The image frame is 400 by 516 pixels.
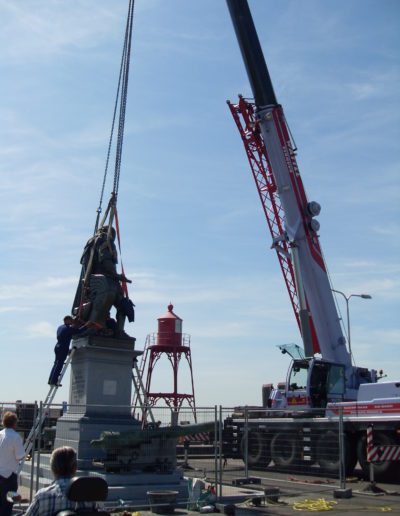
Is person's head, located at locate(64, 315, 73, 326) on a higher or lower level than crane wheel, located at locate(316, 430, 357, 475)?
higher

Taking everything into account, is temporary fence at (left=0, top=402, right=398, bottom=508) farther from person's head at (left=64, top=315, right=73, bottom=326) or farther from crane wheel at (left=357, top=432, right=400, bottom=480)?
person's head at (left=64, top=315, right=73, bottom=326)

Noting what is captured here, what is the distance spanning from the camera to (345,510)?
35.5ft

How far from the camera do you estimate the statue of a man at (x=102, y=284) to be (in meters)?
15.2

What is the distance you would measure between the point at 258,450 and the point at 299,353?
3.39m

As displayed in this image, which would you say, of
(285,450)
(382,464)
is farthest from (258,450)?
(382,464)

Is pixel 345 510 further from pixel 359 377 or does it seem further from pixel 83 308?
pixel 359 377

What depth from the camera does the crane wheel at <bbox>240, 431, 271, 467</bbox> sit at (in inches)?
726

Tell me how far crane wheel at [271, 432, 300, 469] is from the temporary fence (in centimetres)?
3

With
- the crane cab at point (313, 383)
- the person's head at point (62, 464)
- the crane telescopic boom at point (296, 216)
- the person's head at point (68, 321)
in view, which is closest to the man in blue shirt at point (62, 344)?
the person's head at point (68, 321)

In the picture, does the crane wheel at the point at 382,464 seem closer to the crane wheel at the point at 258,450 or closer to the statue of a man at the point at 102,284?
the crane wheel at the point at 258,450

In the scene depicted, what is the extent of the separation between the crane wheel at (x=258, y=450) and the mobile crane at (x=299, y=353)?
3cm

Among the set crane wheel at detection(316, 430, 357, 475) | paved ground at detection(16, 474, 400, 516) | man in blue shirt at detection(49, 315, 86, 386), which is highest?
man in blue shirt at detection(49, 315, 86, 386)

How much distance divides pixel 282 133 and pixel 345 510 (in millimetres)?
13457

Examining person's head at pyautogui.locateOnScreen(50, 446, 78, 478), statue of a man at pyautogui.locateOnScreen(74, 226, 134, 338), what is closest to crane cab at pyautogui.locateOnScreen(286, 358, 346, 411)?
statue of a man at pyautogui.locateOnScreen(74, 226, 134, 338)
